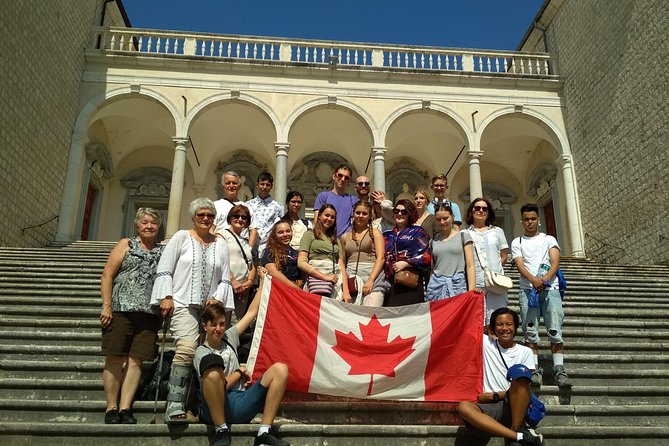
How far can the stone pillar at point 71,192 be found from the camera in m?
13.8

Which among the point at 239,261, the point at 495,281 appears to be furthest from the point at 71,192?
the point at 495,281

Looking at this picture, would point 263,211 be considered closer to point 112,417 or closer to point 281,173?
point 112,417

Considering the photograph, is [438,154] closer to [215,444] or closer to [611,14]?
[611,14]

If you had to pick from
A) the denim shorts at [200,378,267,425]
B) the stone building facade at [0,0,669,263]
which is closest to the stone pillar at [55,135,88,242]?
the stone building facade at [0,0,669,263]

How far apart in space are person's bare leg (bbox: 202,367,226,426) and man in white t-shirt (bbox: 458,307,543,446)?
1745 mm

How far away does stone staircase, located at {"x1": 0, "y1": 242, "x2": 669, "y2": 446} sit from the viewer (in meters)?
3.85

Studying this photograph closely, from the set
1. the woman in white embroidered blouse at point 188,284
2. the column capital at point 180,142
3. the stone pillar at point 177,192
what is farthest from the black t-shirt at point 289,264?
the column capital at point 180,142

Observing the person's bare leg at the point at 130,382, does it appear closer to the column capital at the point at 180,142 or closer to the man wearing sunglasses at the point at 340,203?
the man wearing sunglasses at the point at 340,203

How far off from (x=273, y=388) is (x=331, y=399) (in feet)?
2.98

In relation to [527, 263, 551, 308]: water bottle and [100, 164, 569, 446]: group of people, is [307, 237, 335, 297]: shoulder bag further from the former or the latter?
[527, 263, 551, 308]: water bottle

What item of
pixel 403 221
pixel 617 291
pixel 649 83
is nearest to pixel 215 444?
pixel 403 221

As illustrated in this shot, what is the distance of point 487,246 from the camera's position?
5289mm

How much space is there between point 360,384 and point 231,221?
2.08 metres

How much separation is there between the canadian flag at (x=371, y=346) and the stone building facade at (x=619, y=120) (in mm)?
9230
